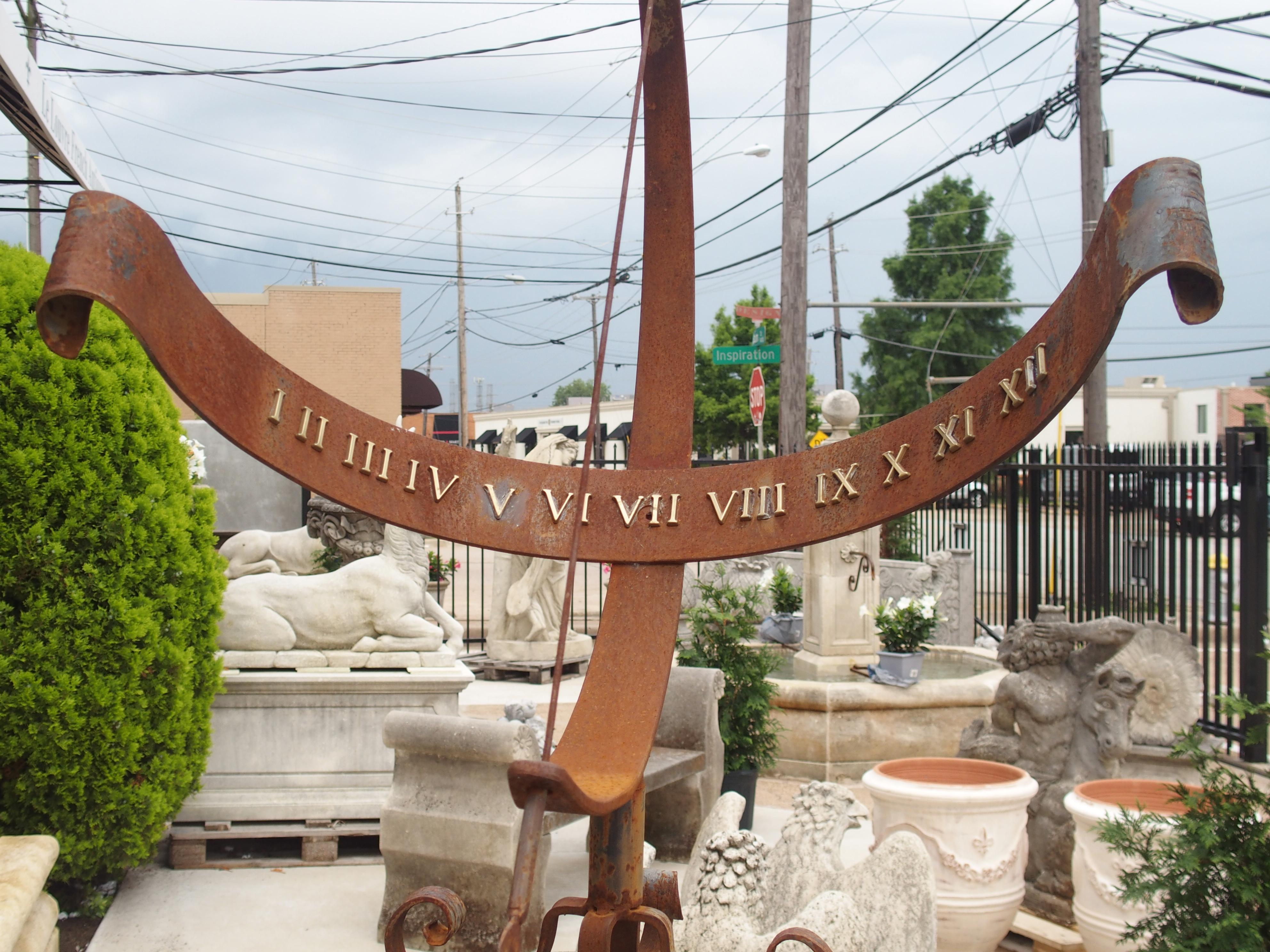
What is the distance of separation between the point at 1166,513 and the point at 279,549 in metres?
6.78

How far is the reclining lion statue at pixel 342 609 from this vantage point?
6500mm

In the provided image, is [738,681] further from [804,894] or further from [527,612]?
[527,612]

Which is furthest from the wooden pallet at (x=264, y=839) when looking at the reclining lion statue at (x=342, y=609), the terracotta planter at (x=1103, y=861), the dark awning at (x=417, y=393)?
the dark awning at (x=417, y=393)

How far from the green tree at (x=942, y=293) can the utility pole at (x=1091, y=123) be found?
24.1 metres

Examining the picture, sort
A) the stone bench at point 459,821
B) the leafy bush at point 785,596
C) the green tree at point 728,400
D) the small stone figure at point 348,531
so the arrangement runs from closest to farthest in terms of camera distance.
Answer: the stone bench at point 459,821, the small stone figure at point 348,531, the leafy bush at point 785,596, the green tree at point 728,400

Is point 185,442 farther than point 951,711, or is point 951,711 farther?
point 951,711

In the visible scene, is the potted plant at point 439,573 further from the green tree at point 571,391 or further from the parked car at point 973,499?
the green tree at point 571,391

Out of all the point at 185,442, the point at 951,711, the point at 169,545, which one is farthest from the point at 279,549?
the point at 951,711

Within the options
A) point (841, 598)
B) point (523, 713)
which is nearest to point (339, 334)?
point (841, 598)

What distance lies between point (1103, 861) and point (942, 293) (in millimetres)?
34206

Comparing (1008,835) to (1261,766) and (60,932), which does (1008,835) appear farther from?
(60,932)

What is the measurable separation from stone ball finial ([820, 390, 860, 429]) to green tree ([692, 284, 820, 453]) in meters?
23.6

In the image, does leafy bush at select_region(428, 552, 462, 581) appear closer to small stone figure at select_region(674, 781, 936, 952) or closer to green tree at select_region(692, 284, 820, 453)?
small stone figure at select_region(674, 781, 936, 952)

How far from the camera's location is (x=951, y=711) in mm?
8109
